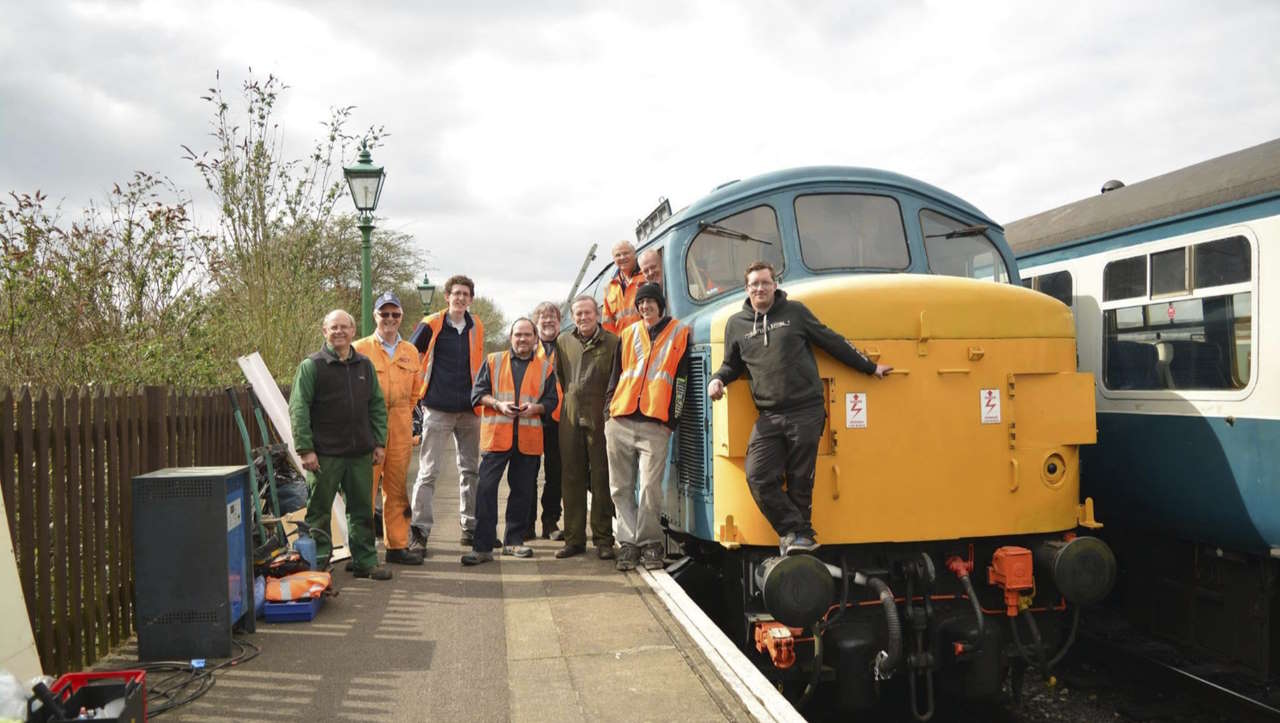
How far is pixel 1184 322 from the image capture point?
246 inches

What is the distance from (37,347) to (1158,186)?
29.6ft

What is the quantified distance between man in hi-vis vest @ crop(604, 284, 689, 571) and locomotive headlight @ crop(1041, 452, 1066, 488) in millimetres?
2201

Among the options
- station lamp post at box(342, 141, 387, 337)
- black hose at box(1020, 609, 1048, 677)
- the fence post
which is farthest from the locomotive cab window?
station lamp post at box(342, 141, 387, 337)

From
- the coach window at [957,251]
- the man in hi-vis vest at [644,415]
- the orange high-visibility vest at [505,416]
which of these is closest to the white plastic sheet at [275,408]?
the orange high-visibility vest at [505,416]

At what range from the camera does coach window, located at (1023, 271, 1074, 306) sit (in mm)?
7531

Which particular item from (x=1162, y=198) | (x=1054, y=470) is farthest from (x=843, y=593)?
(x=1162, y=198)

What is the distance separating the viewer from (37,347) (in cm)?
791

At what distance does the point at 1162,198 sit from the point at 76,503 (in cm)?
706

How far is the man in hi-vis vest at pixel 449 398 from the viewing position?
740 centimetres

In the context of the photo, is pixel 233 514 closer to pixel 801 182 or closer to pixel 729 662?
pixel 729 662

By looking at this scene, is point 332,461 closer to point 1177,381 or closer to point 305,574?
point 305,574

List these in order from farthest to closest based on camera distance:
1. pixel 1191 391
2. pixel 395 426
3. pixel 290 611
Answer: pixel 395 426 → pixel 1191 391 → pixel 290 611

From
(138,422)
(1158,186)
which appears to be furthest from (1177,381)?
(138,422)

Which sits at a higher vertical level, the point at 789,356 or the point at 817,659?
the point at 789,356
